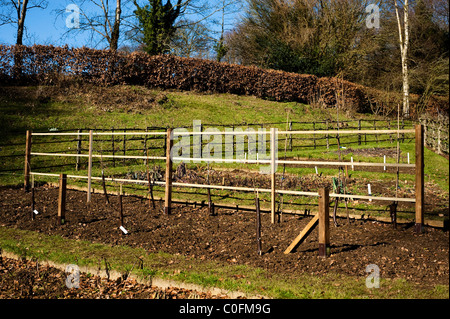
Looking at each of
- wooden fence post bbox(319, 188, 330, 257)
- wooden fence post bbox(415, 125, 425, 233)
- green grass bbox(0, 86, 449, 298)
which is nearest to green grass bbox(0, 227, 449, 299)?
green grass bbox(0, 86, 449, 298)

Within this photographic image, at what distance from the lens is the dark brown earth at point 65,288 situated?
3.59 m

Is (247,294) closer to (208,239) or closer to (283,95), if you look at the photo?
(208,239)

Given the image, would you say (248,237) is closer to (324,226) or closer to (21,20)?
(324,226)

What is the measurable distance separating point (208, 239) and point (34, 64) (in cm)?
1612

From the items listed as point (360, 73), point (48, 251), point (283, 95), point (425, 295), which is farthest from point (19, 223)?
point (360, 73)

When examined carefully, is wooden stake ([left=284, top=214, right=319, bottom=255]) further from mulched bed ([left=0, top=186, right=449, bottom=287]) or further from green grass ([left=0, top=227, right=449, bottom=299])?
green grass ([left=0, top=227, right=449, bottom=299])

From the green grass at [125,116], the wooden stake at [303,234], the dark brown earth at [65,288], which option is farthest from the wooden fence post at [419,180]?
the green grass at [125,116]

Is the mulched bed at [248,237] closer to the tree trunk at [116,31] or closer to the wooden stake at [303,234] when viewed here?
the wooden stake at [303,234]

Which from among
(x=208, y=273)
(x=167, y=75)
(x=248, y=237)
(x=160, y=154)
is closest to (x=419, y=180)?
(x=248, y=237)

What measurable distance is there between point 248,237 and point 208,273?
1.38 metres

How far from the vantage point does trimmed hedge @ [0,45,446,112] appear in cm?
1734

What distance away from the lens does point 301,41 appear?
24422 millimetres

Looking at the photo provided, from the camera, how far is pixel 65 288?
389cm

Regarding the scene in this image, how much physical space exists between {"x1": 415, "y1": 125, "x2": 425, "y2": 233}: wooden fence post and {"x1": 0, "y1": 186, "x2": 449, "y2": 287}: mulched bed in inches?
7.8
